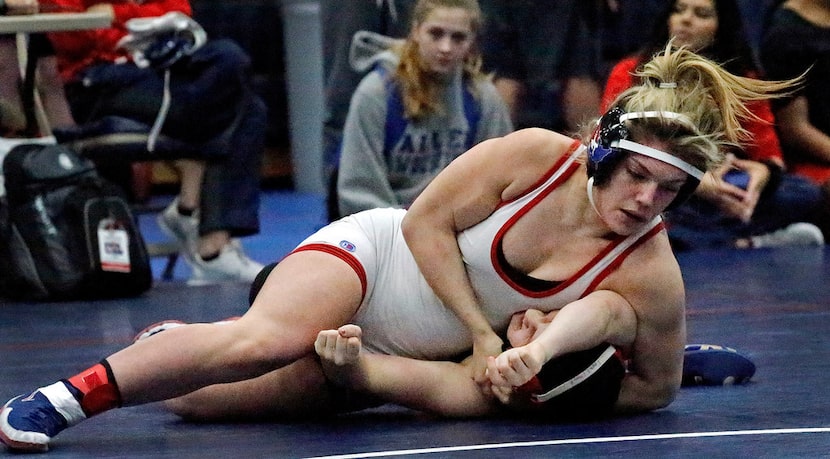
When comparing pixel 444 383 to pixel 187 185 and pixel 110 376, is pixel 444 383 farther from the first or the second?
pixel 187 185

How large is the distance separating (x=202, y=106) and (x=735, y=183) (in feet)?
6.48

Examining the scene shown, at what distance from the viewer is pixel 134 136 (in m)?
5.31

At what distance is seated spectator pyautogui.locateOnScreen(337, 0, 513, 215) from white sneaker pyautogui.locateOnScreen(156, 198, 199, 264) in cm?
64

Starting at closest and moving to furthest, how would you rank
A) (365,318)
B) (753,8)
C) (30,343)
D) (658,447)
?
(658,447), (365,318), (30,343), (753,8)

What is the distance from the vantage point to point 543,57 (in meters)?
6.18

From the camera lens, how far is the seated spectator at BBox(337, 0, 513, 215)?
Result: 205 inches

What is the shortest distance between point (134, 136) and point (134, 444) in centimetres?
272

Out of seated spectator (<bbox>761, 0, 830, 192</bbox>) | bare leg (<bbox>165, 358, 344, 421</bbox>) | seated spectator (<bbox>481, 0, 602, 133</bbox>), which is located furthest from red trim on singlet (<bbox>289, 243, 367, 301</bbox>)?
seated spectator (<bbox>761, 0, 830, 192</bbox>)

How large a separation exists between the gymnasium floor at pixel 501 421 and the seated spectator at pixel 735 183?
28.7 inches

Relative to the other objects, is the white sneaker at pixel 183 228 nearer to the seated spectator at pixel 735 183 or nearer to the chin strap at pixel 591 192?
the seated spectator at pixel 735 183

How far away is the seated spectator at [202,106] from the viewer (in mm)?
5320

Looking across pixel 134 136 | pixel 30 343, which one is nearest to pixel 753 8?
pixel 134 136

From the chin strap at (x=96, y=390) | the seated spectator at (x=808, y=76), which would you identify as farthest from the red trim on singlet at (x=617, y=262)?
the seated spectator at (x=808, y=76)

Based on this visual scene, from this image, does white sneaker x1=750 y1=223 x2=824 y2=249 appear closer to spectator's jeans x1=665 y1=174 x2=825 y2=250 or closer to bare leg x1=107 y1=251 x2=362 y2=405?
spectator's jeans x1=665 y1=174 x2=825 y2=250
